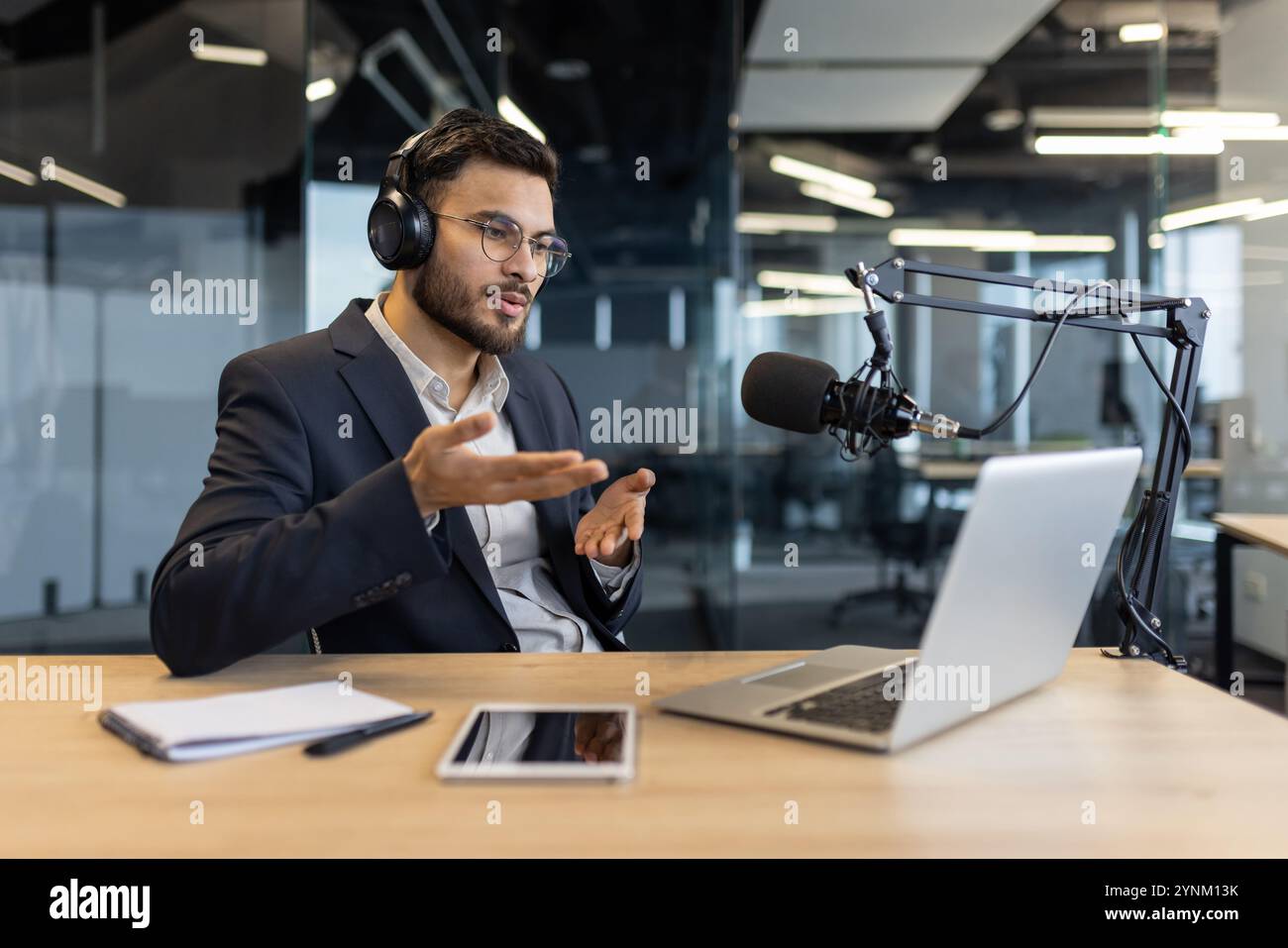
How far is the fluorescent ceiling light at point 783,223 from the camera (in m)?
3.90

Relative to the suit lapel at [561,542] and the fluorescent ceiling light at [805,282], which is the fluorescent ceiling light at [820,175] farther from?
the suit lapel at [561,542]

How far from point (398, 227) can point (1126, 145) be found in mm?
3402

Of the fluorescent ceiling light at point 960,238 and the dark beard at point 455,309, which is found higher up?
the fluorescent ceiling light at point 960,238

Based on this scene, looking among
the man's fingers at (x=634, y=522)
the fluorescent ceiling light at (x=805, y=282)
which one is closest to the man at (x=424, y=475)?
the man's fingers at (x=634, y=522)

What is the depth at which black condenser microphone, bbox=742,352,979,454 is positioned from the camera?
3.56ft

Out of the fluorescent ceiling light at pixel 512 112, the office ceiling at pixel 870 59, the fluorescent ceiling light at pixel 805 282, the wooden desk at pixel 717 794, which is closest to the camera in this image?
the wooden desk at pixel 717 794

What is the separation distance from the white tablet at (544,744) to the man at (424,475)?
23cm

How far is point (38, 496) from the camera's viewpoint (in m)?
3.52

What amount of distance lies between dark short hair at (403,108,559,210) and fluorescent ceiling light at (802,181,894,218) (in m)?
2.46

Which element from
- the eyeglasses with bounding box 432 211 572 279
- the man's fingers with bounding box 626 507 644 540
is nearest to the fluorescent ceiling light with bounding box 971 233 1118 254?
the eyeglasses with bounding box 432 211 572 279

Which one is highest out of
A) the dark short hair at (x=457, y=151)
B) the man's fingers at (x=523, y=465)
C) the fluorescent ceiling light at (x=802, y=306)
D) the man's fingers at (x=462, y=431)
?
the fluorescent ceiling light at (x=802, y=306)

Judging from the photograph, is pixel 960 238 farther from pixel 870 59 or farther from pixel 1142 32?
pixel 1142 32

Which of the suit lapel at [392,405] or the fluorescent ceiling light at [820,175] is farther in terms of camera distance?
the fluorescent ceiling light at [820,175]

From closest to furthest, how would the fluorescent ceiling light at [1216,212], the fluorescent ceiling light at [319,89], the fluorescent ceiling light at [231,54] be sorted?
the fluorescent ceiling light at [319,89] → the fluorescent ceiling light at [231,54] → the fluorescent ceiling light at [1216,212]
